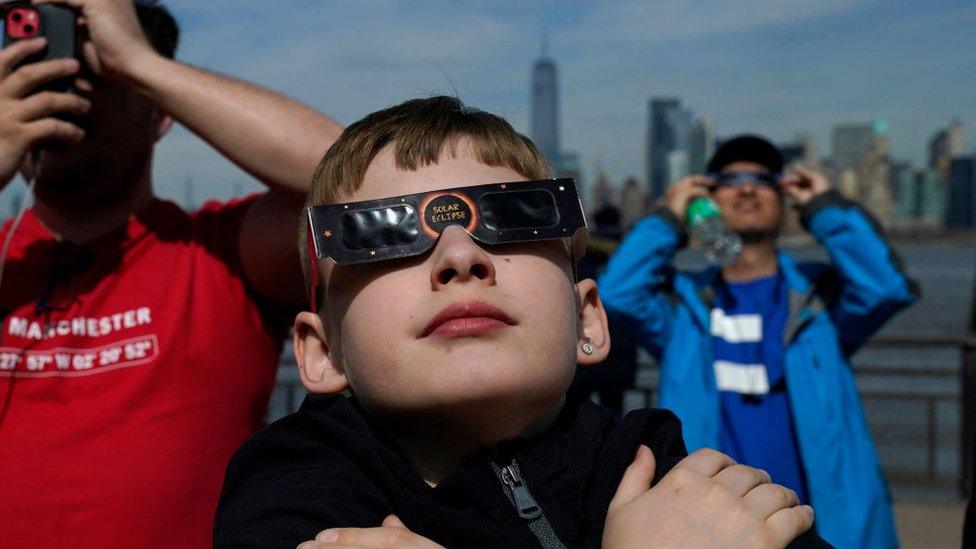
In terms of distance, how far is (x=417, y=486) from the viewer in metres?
1.57

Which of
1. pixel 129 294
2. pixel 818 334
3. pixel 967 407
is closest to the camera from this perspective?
pixel 129 294

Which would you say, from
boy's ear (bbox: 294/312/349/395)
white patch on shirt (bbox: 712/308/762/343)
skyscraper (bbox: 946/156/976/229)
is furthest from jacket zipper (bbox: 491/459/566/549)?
skyscraper (bbox: 946/156/976/229)

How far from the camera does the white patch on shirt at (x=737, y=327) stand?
13.4 ft

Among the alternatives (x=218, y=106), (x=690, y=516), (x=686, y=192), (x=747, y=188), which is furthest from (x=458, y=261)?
(x=686, y=192)

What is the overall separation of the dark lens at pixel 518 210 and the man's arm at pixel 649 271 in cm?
250

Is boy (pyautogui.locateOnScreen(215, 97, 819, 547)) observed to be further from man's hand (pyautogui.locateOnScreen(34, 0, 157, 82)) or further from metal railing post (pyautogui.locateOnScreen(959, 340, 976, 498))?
metal railing post (pyautogui.locateOnScreen(959, 340, 976, 498))

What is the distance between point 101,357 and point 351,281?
0.79 metres

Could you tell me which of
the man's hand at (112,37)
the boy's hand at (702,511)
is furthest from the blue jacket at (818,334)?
the man's hand at (112,37)

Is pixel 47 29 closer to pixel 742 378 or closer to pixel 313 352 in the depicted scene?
pixel 313 352

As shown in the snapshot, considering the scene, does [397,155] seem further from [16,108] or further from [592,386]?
[592,386]

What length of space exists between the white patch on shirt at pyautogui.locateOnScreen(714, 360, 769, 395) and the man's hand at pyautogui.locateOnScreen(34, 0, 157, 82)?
2.67 meters

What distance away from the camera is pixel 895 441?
10945 millimetres

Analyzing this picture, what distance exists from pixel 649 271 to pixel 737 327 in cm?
44

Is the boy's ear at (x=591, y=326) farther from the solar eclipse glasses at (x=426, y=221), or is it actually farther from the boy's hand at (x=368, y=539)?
the boy's hand at (x=368, y=539)
